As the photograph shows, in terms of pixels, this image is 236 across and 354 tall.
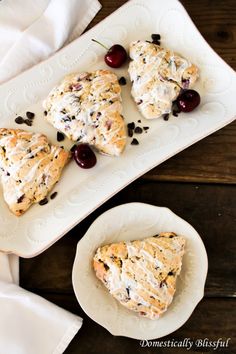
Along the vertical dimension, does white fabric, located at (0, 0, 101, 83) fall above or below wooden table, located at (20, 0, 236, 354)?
above

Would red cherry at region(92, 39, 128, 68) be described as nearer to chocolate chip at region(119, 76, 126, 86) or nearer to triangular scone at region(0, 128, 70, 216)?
chocolate chip at region(119, 76, 126, 86)

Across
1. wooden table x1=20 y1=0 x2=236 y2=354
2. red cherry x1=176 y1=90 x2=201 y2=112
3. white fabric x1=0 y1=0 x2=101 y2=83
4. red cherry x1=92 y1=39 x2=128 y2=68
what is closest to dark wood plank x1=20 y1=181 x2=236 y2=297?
wooden table x1=20 y1=0 x2=236 y2=354

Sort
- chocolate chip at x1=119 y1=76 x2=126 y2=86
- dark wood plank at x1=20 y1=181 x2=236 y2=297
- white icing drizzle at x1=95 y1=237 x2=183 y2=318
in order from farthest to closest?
chocolate chip at x1=119 y1=76 x2=126 y2=86 < dark wood plank at x1=20 y1=181 x2=236 y2=297 < white icing drizzle at x1=95 y1=237 x2=183 y2=318

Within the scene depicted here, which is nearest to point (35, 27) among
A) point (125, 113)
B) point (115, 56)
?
point (115, 56)

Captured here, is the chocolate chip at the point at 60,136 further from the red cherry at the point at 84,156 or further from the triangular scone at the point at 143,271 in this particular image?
the triangular scone at the point at 143,271

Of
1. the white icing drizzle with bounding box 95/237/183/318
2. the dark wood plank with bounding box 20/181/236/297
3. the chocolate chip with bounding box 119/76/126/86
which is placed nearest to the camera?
the white icing drizzle with bounding box 95/237/183/318

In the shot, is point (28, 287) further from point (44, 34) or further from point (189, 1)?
point (189, 1)

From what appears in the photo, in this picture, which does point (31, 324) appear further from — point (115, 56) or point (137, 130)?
point (115, 56)

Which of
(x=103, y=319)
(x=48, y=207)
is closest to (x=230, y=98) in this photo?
(x=48, y=207)
